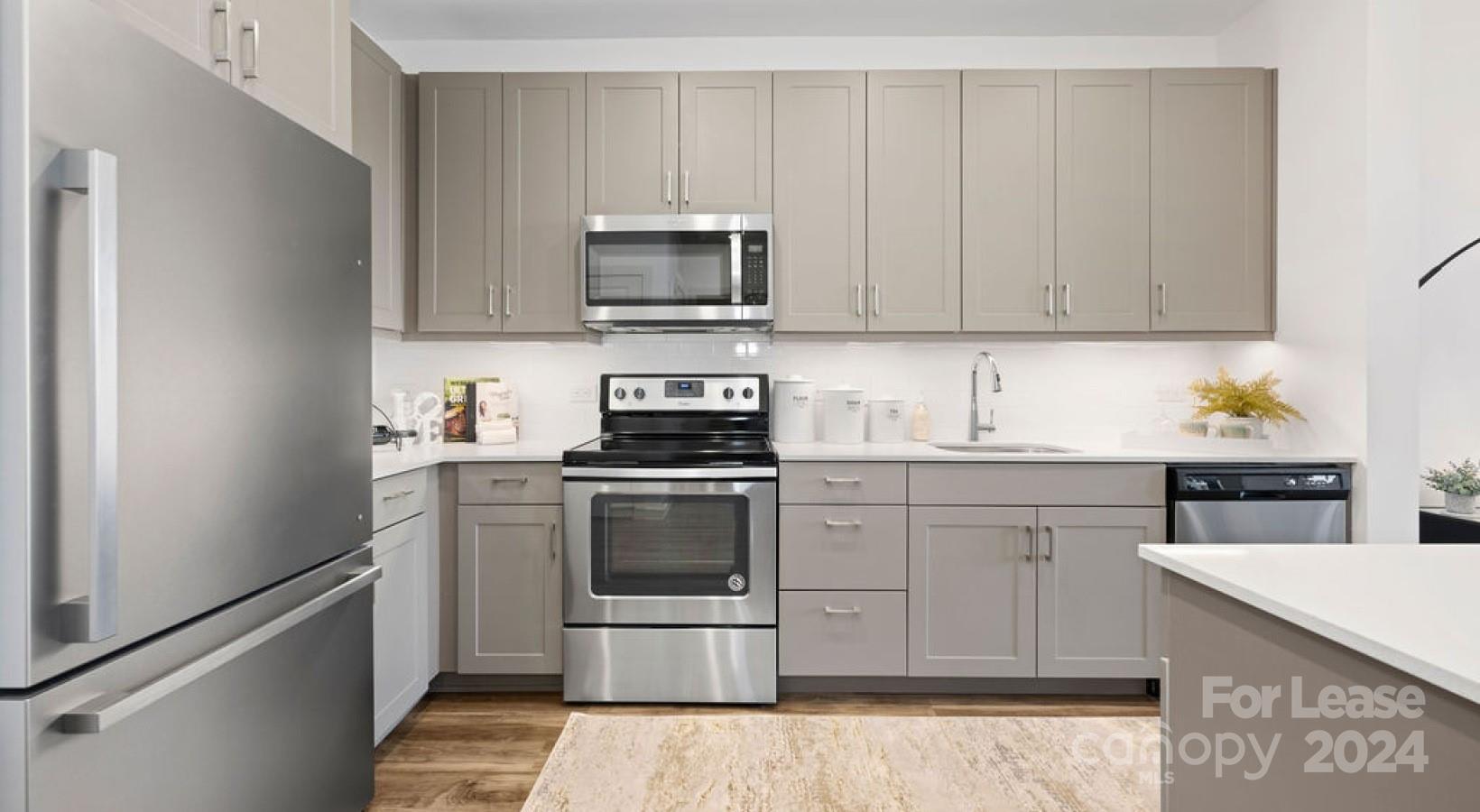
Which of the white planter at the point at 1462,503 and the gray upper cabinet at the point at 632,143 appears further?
the gray upper cabinet at the point at 632,143

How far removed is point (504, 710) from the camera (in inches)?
103

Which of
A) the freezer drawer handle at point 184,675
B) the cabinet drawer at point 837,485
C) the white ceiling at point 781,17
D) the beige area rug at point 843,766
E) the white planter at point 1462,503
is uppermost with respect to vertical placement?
the white ceiling at point 781,17

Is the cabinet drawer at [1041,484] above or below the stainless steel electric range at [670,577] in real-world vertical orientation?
above

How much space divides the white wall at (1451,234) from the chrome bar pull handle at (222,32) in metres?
3.89

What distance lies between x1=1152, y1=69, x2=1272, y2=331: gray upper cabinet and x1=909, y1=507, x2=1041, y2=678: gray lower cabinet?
1.16 metres

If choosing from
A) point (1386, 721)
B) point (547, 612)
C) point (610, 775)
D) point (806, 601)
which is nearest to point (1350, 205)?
point (806, 601)

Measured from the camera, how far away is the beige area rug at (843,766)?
3.54 ft

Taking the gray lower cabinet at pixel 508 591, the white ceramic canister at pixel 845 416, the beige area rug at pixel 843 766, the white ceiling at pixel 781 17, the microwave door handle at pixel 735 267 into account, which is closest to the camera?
the beige area rug at pixel 843 766

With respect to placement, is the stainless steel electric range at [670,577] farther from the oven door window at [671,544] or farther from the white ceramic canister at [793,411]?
the white ceramic canister at [793,411]

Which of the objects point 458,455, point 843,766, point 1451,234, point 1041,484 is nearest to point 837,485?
point 1041,484

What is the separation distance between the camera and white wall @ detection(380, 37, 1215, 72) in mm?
3209

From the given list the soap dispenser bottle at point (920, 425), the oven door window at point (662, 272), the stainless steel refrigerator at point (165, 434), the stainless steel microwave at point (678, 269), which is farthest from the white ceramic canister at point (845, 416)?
the stainless steel refrigerator at point (165, 434)

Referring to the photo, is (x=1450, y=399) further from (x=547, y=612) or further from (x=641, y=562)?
(x=547, y=612)

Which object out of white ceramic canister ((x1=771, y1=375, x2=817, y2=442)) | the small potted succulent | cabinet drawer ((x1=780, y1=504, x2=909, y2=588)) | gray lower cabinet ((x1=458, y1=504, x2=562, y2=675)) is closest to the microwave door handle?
white ceramic canister ((x1=771, y1=375, x2=817, y2=442))
